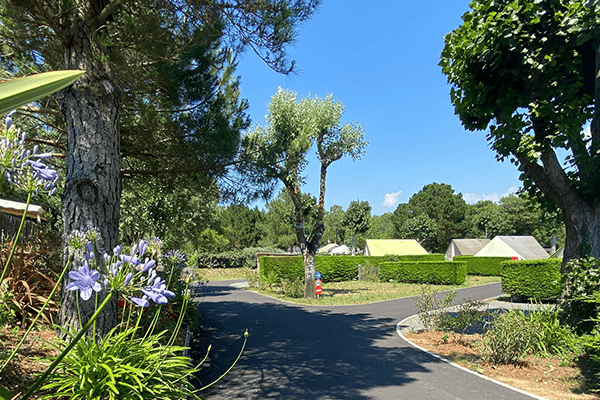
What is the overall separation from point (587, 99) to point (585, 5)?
2.01 m

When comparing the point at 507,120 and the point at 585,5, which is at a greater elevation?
the point at 585,5

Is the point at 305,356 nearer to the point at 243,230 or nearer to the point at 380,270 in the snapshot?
the point at 380,270

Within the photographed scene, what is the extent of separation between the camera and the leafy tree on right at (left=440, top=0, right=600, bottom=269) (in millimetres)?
6512

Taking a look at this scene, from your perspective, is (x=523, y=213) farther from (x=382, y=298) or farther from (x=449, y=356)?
(x=449, y=356)

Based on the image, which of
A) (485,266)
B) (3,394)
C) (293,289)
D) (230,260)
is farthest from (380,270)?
(3,394)

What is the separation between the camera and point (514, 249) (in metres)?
35.4

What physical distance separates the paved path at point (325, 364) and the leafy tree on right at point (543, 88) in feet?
11.7

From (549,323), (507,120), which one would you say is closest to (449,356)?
(549,323)

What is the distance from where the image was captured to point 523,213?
62.2m

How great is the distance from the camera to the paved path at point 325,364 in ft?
17.4

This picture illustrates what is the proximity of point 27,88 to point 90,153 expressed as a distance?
12.7 feet

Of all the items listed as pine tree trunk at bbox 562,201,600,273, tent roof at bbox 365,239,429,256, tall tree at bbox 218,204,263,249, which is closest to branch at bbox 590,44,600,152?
pine tree trunk at bbox 562,201,600,273

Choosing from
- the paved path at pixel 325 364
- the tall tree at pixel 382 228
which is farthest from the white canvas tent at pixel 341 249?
the paved path at pixel 325 364

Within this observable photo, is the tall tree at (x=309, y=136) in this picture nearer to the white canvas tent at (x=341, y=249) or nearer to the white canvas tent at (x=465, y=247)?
the white canvas tent at (x=465, y=247)
